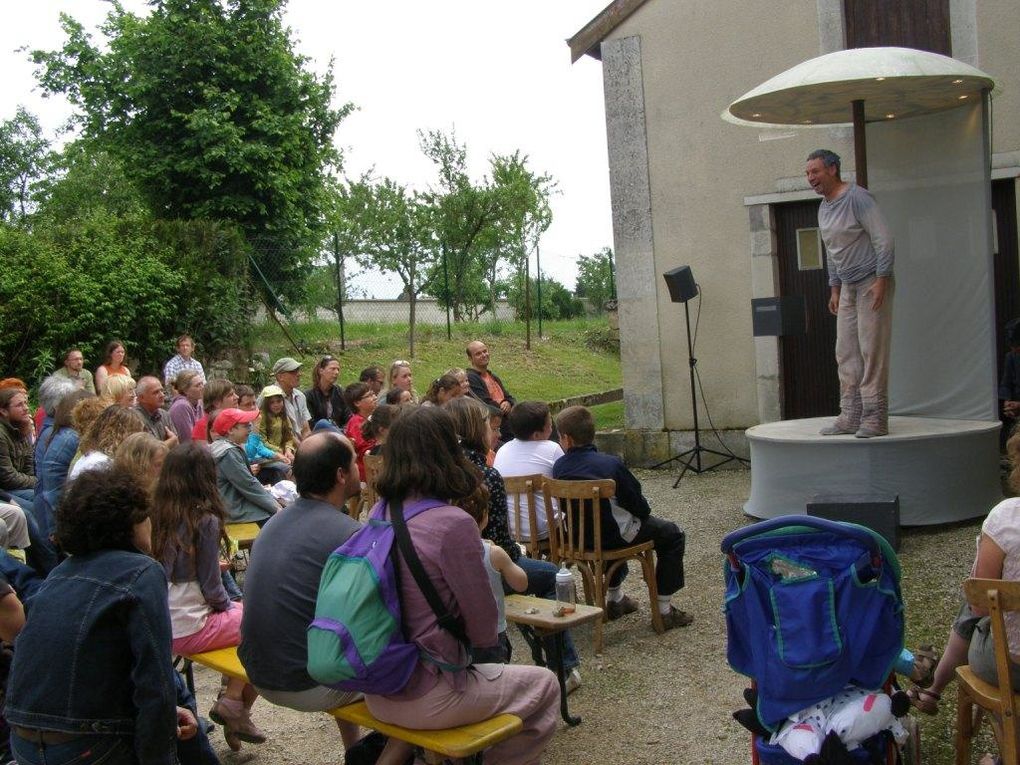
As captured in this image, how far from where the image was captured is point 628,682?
499 cm

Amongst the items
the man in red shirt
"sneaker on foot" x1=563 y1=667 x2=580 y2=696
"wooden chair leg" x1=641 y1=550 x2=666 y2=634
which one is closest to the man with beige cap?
the man in red shirt

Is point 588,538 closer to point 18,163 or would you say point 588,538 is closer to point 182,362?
point 182,362

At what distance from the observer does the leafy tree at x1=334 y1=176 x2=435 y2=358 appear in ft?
61.3

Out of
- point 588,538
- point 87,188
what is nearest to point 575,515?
point 588,538

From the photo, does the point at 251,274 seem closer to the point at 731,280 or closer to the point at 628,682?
the point at 731,280

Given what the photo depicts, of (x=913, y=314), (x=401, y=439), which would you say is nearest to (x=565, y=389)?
(x=913, y=314)

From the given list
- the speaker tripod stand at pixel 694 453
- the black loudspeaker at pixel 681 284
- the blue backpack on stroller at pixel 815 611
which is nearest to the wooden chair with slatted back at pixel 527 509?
the blue backpack on stroller at pixel 815 611

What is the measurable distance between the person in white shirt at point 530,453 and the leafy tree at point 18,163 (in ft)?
143

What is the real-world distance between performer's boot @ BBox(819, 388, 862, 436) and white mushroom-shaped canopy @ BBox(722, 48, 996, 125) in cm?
217

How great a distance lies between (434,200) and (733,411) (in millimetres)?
9172

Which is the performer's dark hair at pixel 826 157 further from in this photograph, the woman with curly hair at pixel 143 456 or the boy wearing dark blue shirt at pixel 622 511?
the woman with curly hair at pixel 143 456

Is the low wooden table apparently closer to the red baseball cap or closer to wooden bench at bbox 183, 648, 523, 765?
wooden bench at bbox 183, 648, 523, 765

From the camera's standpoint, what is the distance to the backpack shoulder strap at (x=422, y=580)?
122 inches

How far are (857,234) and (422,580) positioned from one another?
5220 millimetres
